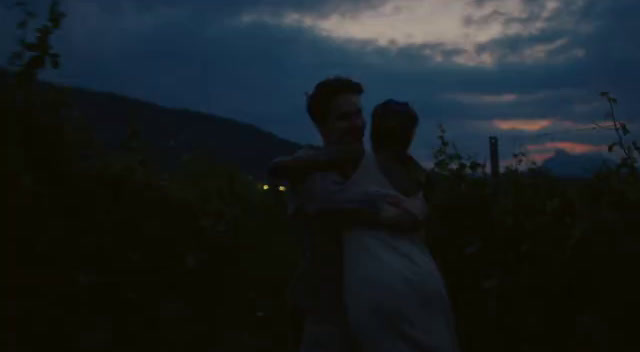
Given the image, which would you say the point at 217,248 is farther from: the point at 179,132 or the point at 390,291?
the point at 179,132

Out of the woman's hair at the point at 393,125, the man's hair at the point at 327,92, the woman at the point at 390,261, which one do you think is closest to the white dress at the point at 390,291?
the woman at the point at 390,261

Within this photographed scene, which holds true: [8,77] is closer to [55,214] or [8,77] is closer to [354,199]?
[55,214]

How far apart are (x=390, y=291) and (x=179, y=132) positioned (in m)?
8.88

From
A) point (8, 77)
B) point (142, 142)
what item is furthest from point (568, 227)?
point (8, 77)

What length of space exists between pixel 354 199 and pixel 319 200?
14 centimetres

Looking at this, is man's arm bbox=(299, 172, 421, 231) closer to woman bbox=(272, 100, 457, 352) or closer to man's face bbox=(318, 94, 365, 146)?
woman bbox=(272, 100, 457, 352)

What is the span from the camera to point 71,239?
12.8ft

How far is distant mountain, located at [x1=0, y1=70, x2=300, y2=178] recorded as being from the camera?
535 cm

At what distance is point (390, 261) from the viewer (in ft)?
9.00

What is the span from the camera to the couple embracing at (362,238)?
2678 mm

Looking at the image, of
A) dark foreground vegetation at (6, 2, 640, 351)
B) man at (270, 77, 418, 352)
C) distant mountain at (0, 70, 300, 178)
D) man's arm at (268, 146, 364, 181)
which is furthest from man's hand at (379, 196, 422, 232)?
distant mountain at (0, 70, 300, 178)

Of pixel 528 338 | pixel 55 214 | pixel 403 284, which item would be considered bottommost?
pixel 528 338

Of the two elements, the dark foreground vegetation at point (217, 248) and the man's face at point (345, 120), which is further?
the dark foreground vegetation at point (217, 248)

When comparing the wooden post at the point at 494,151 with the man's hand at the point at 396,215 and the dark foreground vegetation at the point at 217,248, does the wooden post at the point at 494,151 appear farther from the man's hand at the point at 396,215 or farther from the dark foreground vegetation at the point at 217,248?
the man's hand at the point at 396,215
